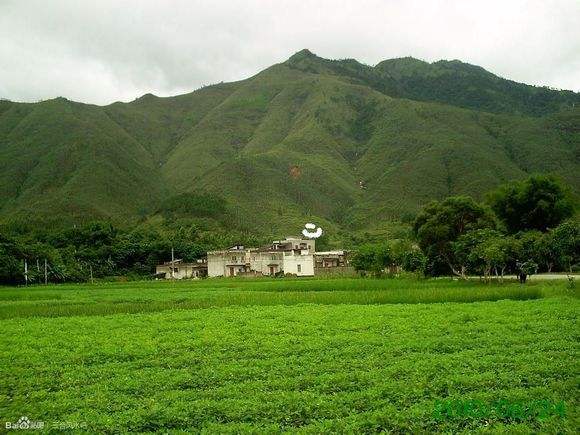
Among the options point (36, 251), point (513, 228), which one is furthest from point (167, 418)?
point (36, 251)

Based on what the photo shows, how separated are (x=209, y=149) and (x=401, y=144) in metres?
76.4

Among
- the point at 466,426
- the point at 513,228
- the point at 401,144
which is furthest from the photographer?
the point at 401,144

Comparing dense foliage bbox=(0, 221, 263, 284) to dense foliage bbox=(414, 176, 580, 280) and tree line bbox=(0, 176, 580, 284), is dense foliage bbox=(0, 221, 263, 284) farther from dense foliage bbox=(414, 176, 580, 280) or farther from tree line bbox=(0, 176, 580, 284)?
dense foliage bbox=(414, 176, 580, 280)

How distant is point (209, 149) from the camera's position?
198750 millimetres

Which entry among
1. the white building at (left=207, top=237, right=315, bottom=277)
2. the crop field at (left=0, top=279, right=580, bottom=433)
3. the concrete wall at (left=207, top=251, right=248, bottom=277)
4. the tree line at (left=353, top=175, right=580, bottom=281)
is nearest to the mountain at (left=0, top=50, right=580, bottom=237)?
the concrete wall at (left=207, top=251, right=248, bottom=277)

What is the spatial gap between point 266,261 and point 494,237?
44315mm

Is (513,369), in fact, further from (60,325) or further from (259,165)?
(259,165)

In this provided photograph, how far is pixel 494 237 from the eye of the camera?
4631 cm

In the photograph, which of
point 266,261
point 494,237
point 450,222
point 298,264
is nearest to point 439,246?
point 450,222

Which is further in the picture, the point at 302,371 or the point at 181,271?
the point at 181,271

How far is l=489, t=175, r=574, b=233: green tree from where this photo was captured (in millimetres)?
60844

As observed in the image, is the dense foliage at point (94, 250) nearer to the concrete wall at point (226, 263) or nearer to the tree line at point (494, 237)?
the concrete wall at point (226, 263)

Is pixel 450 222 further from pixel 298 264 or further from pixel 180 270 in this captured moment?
pixel 180 270

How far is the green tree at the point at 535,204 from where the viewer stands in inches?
2395
